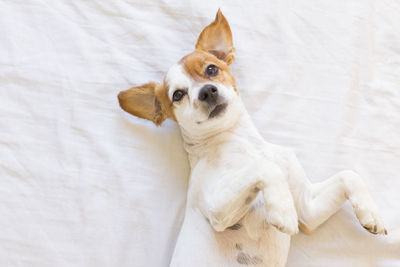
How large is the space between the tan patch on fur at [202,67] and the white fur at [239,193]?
38 millimetres

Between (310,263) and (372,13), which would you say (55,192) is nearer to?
(310,263)

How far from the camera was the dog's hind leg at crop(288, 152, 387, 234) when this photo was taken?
1641mm

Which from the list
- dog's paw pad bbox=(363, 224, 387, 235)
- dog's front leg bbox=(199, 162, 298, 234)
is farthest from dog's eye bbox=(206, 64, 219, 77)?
dog's paw pad bbox=(363, 224, 387, 235)

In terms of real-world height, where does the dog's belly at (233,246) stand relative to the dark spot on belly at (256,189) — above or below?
below

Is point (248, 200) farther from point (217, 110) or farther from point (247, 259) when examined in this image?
point (217, 110)

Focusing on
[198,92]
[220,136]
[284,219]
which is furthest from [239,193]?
[198,92]

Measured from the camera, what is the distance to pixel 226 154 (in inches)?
66.2

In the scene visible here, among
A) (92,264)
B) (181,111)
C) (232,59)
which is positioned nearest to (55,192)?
(92,264)

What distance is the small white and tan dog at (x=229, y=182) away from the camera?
5.08 ft

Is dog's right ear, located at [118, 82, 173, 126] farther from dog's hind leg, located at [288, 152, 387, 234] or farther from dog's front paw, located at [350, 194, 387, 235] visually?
dog's front paw, located at [350, 194, 387, 235]

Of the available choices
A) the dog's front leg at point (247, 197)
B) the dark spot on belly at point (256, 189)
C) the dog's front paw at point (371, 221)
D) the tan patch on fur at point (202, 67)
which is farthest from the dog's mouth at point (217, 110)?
the dog's front paw at point (371, 221)

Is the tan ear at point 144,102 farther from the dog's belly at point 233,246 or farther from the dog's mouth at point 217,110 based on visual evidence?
the dog's belly at point 233,246

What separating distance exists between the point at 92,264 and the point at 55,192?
374 millimetres

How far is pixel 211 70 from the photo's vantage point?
1.71 metres
